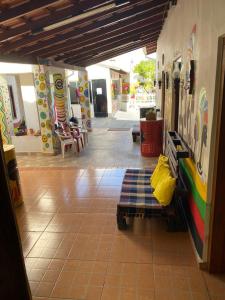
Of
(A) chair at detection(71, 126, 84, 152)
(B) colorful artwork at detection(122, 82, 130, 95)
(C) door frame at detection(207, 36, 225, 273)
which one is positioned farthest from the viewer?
(B) colorful artwork at detection(122, 82, 130, 95)

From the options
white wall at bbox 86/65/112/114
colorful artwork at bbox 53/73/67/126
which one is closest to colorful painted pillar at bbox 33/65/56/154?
colorful artwork at bbox 53/73/67/126

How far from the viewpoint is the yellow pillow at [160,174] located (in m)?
3.27

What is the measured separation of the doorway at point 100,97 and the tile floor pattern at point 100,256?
33.3 feet

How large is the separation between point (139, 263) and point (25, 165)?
419cm

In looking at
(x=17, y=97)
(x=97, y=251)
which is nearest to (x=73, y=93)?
(x=17, y=97)

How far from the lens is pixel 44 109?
21.2 feet

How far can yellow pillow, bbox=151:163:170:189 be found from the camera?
3265 millimetres

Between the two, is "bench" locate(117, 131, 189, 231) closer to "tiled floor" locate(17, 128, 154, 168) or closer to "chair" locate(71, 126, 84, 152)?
"tiled floor" locate(17, 128, 154, 168)

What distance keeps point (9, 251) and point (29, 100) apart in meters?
5.83

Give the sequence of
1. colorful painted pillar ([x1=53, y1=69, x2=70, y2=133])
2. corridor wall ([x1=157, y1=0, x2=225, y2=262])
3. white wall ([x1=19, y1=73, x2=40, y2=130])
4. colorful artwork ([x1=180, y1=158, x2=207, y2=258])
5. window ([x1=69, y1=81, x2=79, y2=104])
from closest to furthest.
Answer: corridor wall ([x1=157, y1=0, x2=225, y2=262]) < colorful artwork ([x1=180, y1=158, x2=207, y2=258]) < white wall ([x1=19, y1=73, x2=40, y2=130]) < colorful painted pillar ([x1=53, y1=69, x2=70, y2=133]) < window ([x1=69, y1=81, x2=79, y2=104])

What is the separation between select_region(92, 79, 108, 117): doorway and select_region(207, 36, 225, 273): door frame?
11991mm

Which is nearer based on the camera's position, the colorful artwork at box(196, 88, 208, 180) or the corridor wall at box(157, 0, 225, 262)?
the corridor wall at box(157, 0, 225, 262)

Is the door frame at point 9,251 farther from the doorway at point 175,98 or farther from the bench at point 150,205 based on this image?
the doorway at point 175,98

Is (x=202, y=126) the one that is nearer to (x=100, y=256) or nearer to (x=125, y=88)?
(x=100, y=256)
